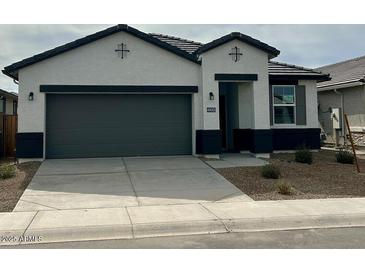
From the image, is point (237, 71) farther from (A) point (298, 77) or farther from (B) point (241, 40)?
(A) point (298, 77)

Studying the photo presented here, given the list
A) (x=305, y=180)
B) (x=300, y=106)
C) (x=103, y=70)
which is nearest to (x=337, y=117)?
(x=300, y=106)

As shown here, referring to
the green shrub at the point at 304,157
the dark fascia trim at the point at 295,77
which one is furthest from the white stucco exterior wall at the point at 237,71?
the green shrub at the point at 304,157

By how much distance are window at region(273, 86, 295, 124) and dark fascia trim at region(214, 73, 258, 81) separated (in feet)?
7.77

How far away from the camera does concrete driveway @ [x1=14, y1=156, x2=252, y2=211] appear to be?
26.1ft

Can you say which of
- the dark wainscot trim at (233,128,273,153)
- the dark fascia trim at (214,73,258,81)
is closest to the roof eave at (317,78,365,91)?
the dark wainscot trim at (233,128,273,153)

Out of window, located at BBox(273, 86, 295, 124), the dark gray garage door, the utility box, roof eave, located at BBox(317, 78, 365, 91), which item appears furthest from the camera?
the utility box

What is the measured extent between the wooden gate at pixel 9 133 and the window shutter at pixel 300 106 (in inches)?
502

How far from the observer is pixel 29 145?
1266 cm

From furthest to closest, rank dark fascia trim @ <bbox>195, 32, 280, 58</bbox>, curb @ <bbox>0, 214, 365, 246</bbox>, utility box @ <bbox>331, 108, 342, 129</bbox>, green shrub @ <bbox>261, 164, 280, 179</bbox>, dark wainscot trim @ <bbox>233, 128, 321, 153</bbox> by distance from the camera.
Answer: utility box @ <bbox>331, 108, 342, 129</bbox>, dark wainscot trim @ <bbox>233, 128, 321, 153</bbox>, dark fascia trim @ <bbox>195, 32, 280, 58</bbox>, green shrub @ <bbox>261, 164, 280, 179</bbox>, curb @ <bbox>0, 214, 365, 246</bbox>

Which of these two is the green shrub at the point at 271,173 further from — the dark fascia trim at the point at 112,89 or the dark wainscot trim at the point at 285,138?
the dark fascia trim at the point at 112,89

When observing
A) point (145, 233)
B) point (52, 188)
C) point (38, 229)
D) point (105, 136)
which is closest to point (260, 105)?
point (105, 136)

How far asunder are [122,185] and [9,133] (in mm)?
9778

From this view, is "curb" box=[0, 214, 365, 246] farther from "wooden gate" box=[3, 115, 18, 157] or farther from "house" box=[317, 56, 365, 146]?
"house" box=[317, 56, 365, 146]

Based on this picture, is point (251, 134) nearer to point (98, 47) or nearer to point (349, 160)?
point (349, 160)
